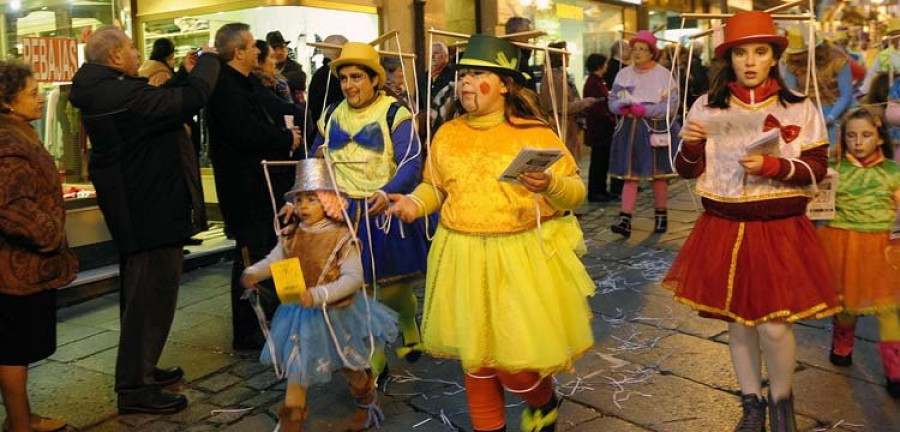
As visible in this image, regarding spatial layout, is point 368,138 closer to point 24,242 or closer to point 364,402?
point 364,402

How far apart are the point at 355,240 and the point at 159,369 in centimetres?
185

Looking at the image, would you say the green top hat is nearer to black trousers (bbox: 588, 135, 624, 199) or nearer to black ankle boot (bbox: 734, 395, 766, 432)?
black ankle boot (bbox: 734, 395, 766, 432)

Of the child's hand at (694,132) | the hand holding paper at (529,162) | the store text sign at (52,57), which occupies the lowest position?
the hand holding paper at (529,162)

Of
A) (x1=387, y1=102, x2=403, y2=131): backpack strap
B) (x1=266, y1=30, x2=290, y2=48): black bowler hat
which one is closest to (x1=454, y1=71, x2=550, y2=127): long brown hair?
(x1=387, y1=102, x2=403, y2=131): backpack strap

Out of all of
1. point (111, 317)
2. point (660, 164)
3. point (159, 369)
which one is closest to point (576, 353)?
point (159, 369)

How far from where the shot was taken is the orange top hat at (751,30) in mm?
3447

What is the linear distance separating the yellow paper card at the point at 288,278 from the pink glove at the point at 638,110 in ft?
18.3

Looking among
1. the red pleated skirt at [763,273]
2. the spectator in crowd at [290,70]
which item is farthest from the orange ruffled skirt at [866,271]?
the spectator in crowd at [290,70]

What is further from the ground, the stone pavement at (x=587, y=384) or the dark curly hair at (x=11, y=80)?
the dark curly hair at (x=11, y=80)

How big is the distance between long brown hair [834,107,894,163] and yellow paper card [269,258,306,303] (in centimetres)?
290

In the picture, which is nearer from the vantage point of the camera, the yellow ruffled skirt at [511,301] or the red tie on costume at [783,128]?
the yellow ruffled skirt at [511,301]

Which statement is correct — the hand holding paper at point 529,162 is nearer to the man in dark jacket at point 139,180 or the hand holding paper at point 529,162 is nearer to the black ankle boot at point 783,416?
the black ankle boot at point 783,416

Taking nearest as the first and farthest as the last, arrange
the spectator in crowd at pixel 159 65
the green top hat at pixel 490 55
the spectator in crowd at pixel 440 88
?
the green top hat at pixel 490 55
the spectator in crowd at pixel 440 88
the spectator in crowd at pixel 159 65

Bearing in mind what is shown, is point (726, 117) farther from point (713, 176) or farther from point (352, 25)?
point (352, 25)
